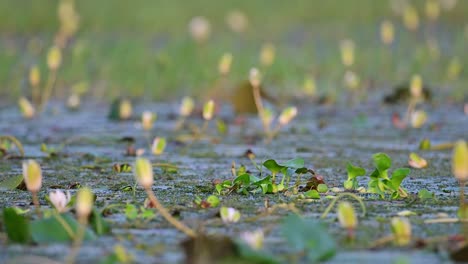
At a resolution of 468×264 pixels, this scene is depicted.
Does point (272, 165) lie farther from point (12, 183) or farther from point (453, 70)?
point (453, 70)

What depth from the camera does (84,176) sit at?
408cm

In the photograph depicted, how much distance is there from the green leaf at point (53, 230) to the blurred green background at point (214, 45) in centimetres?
512

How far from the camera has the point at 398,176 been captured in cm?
323

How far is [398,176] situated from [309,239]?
958mm

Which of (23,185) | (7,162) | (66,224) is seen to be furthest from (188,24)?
(66,224)

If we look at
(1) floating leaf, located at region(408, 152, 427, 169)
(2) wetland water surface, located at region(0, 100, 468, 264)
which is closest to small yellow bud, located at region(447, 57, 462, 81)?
(2) wetland water surface, located at region(0, 100, 468, 264)

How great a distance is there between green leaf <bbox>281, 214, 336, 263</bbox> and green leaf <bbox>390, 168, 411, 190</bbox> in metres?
0.90

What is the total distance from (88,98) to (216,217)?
512 cm

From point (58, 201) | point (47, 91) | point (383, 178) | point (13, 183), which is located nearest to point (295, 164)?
point (383, 178)

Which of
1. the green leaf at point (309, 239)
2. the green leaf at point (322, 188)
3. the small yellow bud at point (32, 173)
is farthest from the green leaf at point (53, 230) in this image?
the green leaf at point (322, 188)

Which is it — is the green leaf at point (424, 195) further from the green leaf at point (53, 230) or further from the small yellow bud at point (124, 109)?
the small yellow bud at point (124, 109)

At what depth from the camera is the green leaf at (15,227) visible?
252 cm

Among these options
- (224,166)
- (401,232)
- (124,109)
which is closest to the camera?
(401,232)

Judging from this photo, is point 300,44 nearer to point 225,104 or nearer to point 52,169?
point 225,104
